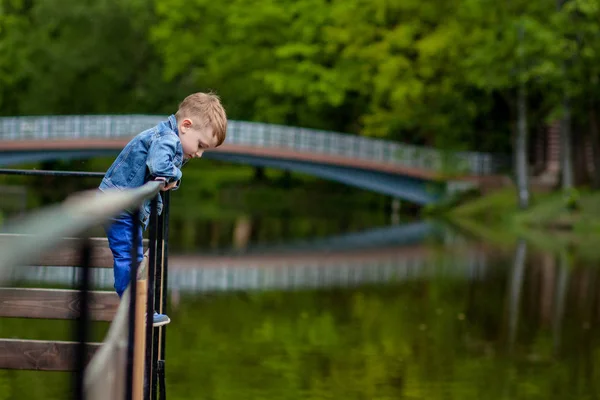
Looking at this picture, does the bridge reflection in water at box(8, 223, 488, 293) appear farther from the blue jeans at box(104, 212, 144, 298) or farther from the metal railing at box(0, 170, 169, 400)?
the metal railing at box(0, 170, 169, 400)

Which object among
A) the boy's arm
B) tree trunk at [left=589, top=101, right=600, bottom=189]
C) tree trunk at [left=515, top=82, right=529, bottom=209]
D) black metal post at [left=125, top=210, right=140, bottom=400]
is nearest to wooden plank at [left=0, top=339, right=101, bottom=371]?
the boy's arm

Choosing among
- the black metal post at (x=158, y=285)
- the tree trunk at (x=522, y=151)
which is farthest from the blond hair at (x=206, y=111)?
the tree trunk at (x=522, y=151)

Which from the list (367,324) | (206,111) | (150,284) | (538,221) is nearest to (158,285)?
(206,111)

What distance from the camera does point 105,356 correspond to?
3.05m

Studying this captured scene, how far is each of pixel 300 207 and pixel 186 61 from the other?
6.95 m

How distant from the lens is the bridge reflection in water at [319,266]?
17328 millimetres

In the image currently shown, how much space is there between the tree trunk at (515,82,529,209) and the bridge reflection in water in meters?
6.53

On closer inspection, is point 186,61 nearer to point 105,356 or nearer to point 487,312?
point 487,312

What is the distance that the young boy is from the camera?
5078mm

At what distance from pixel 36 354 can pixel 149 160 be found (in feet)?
2.99

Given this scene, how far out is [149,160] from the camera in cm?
513

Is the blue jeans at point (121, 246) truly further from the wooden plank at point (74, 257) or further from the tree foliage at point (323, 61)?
the tree foliage at point (323, 61)

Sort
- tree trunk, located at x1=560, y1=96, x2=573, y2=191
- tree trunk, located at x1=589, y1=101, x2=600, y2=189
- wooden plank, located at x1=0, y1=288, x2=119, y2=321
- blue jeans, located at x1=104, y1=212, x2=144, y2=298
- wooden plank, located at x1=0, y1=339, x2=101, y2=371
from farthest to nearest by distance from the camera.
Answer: tree trunk, located at x1=589, y1=101, x2=600, y2=189 < tree trunk, located at x1=560, y1=96, x2=573, y2=191 < wooden plank, located at x1=0, y1=288, x2=119, y2=321 < wooden plank, located at x1=0, y1=339, x2=101, y2=371 < blue jeans, located at x1=104, y1=212, x2=144, y2=298

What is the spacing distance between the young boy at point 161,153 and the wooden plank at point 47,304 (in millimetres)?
477
